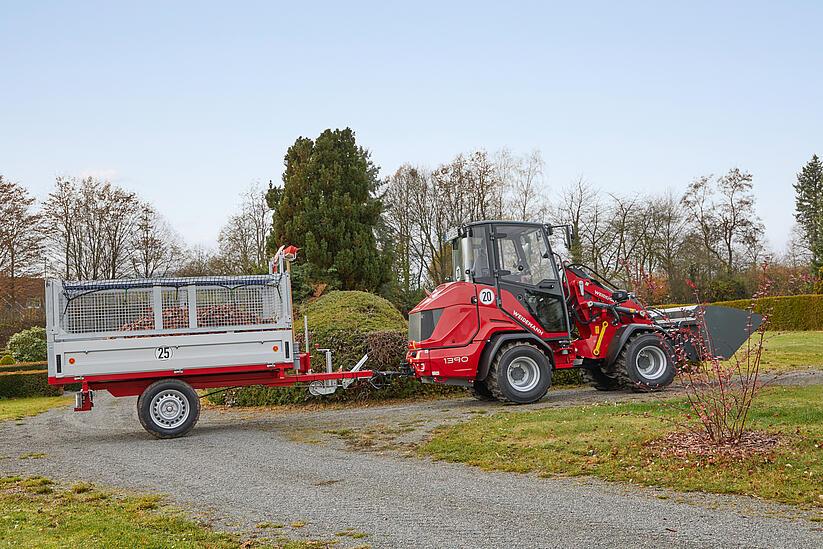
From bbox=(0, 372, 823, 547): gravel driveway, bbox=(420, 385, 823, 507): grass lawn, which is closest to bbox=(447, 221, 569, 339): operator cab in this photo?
bbox=(420, 385, 823, 507): grass lawn

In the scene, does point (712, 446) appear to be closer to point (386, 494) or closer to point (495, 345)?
point (386, 494)

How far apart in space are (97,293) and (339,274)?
1503cm

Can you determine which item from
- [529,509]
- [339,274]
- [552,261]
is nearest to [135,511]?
[529,509]

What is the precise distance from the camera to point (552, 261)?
43.0 ft

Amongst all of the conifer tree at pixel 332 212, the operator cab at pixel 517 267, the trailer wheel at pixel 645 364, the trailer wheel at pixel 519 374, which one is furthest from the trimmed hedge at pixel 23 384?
the trailer wheel at pixel 645 364

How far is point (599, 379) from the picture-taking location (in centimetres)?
1426

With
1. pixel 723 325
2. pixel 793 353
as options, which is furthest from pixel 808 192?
pixel 723 325

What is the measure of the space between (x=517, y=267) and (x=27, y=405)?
12286 millimetres

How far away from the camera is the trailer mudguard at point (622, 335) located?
43.2 feet

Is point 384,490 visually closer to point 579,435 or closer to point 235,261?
point 579,435

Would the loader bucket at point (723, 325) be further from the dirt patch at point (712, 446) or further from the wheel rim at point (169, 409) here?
the wheel rim at point (169, 409)

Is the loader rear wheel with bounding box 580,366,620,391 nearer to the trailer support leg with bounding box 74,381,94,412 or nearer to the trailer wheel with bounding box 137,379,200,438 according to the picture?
the trailer wheel with bounding box 137,379,200,438

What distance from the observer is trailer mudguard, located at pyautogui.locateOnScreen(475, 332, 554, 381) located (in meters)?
12.4

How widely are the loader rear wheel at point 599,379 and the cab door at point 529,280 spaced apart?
1.46m
